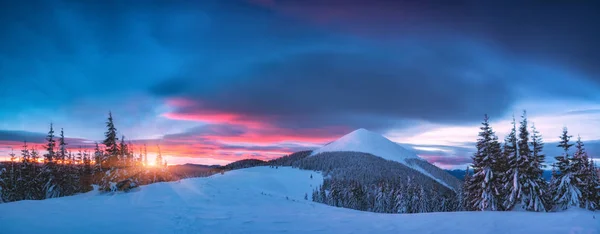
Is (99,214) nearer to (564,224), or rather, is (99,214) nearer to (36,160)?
(564,224)

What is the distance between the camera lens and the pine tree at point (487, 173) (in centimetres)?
3238

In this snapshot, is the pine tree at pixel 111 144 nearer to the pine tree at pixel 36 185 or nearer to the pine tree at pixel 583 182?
the pine tree at pixel 36 185

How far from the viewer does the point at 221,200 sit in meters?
22.7

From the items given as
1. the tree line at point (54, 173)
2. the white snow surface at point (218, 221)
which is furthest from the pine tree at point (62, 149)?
the white snow surface at point (218, 221)

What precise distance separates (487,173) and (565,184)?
746 cm

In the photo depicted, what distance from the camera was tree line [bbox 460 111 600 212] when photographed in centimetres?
3056

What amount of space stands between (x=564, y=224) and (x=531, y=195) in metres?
19.4

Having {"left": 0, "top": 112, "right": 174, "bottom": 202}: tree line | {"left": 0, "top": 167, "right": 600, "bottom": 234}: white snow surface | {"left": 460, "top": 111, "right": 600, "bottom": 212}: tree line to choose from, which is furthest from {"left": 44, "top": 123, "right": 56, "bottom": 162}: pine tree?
{"left": 460, "top": 111, "right": 600, "bottom": 212}: tree line

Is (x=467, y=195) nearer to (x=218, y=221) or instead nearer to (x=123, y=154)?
(x=218, y=221)

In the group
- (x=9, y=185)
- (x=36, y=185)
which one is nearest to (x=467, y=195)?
(x=36, y=185)

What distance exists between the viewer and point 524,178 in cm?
3086

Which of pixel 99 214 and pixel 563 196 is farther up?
pixel 99 214

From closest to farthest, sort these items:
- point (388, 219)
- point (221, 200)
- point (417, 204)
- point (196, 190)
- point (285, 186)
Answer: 1. point (388, 219)
2. point (221, 200)
3. point (196, 190)
4. point (417, 204)
5. point (285, 186)

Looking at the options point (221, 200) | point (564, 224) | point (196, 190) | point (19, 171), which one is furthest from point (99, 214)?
point (19, 171)
